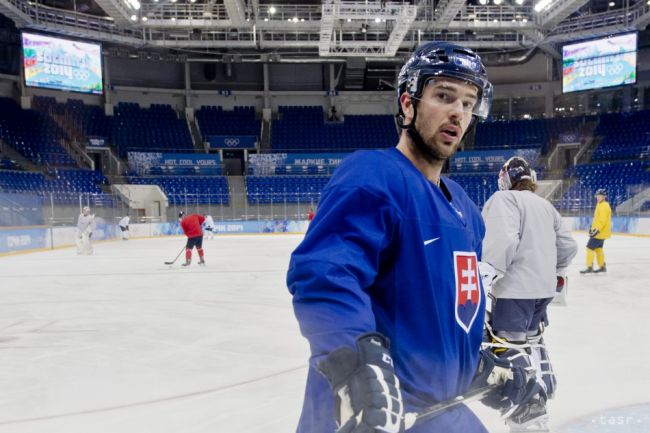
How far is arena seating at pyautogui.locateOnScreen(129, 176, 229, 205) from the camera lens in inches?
1019

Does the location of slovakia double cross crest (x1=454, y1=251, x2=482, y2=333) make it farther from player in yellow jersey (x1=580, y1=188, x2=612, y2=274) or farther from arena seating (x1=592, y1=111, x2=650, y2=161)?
arena seating (x1=592, y1=111, x2=650, y2=161)

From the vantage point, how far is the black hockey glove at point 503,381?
1466 mm

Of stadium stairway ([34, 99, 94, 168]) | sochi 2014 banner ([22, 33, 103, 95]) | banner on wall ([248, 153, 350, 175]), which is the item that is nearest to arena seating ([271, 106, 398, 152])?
banner on wall ([248, 153, 350, 175])

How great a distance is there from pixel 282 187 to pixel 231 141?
5223mm

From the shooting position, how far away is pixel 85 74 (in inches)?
923

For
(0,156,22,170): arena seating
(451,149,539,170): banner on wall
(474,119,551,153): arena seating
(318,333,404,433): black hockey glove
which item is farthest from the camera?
(474,119,551,153): arena seating

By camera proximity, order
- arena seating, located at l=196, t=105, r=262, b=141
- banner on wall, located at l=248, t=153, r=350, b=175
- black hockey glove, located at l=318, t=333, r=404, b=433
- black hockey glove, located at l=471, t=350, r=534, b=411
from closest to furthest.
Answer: black hockey glove, located at l=318, t=333, r=404, b=433
black hockey glove, located at l=471, t=350, r=534, b=411
banner on wall, located at l=248, t=153, r=350, b=175
arena seating, located at l=196, t=105, r=262, b=141

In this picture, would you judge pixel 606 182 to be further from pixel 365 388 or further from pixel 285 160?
pixel 365 388

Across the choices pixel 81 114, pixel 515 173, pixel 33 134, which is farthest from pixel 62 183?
pixel 515 173

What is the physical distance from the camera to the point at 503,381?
1.49m

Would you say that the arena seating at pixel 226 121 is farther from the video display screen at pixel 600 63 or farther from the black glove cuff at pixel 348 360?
the black glove cuff at pixel 348 360

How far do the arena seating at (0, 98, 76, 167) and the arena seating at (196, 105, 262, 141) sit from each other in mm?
8044

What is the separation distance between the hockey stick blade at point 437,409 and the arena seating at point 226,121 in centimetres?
3157

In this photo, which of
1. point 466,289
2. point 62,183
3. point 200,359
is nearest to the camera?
point 466,289
